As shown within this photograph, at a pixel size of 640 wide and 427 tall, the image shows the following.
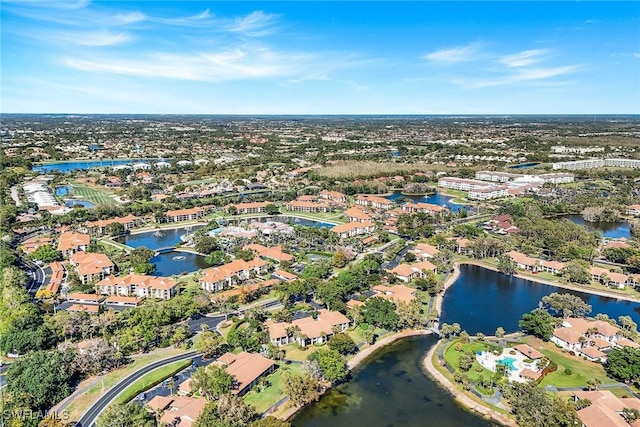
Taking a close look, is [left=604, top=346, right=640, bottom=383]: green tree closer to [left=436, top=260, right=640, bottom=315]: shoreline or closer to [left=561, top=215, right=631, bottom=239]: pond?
[left=436, top=260, right=640, bottom=315]: shoreline

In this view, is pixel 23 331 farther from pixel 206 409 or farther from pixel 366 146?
pixel 366 146

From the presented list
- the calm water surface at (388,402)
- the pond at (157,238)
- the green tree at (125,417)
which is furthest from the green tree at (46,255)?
the calm water surface at (388,402)

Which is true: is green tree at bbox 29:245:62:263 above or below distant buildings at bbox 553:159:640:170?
below

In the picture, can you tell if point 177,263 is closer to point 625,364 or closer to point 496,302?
point 496,302

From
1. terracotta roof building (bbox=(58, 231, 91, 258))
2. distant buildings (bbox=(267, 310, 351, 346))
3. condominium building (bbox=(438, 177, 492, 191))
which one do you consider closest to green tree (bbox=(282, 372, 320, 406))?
distant buildings (bbox=(267, 310, 351, 346))

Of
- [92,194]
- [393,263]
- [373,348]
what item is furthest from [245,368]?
[92,194]

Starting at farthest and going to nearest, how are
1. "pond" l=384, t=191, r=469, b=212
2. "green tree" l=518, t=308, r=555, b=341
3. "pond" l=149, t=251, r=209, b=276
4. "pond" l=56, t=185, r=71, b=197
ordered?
"pond" l=56, t=185, r=71, b=197, "pond" l=384, t=191, r=469, b=212, "pond" l=149, t=251, r=209, b=276, "green tree" l=518, t=308, r=555, b=341

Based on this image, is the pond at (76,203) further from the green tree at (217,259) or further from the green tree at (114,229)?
the green tree at (217,259)
